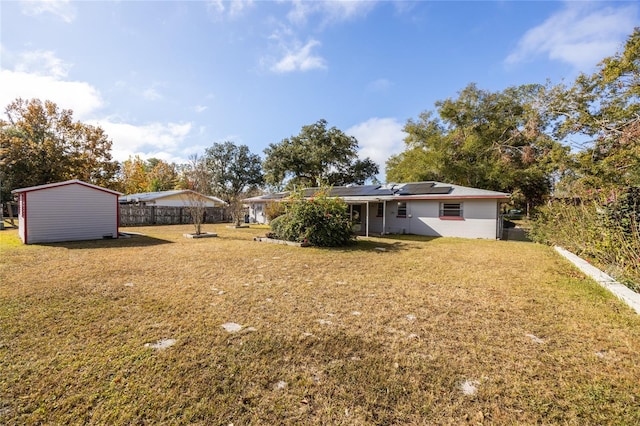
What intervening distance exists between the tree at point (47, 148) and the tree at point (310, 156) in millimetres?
15304

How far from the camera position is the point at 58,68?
36.4 feet

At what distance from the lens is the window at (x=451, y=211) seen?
46.2 ft

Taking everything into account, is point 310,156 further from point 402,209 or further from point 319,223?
point 319,223

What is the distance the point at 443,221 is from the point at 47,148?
1180 inches

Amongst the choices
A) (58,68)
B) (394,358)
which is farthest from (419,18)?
(58,68)

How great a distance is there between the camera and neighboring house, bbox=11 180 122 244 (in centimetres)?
1038

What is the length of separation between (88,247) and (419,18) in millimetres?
14214

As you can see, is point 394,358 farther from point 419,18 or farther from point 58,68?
point 58,68

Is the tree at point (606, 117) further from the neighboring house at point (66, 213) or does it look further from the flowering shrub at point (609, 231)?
the neighboring house at point (66, 213)

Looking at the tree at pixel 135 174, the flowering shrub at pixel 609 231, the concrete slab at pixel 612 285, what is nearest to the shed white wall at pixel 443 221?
the flowering shrub at pixel 609 231

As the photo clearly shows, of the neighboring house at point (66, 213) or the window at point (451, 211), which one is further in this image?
the window at point (451, 211)

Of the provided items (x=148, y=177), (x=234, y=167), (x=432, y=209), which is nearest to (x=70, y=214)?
(x=432, y=209)

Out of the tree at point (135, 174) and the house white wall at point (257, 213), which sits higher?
the tree at point (135, 174)

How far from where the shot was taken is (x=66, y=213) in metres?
11.2
